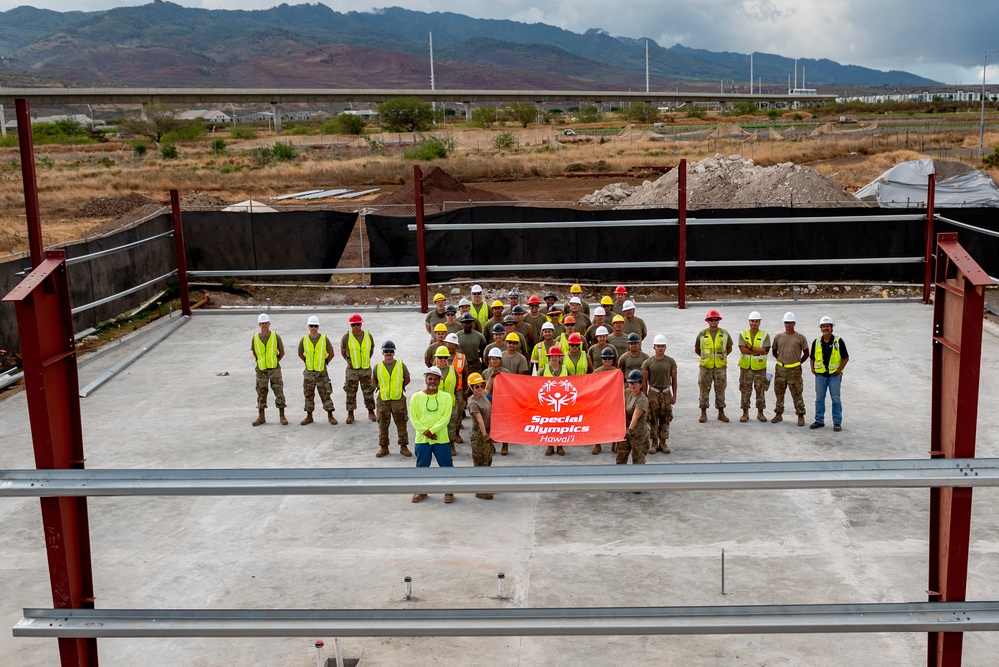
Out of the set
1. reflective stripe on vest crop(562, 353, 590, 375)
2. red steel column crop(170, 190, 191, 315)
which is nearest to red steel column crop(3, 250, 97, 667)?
reflective stripe on vest crop(562, 353, 590, 375)

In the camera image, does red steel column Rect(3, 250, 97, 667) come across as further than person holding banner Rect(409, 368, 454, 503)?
No

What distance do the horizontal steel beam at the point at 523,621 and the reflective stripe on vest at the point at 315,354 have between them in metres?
9.89

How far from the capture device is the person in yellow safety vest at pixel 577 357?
12938 millimetres

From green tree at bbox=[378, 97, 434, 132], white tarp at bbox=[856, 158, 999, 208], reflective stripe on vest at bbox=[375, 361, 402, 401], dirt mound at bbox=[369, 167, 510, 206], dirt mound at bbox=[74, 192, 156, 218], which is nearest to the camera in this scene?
reflective stripe on vest at bbox=[375, 361, 402, 401]

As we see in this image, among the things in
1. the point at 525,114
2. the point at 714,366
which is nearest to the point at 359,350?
the point at 714,366

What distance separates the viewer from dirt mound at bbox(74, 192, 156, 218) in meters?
37.8

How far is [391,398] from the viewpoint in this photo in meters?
12.6

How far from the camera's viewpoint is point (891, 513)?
1045 centimetres

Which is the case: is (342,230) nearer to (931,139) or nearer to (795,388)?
(795,388)

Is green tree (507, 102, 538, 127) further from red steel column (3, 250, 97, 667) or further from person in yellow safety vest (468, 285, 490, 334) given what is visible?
red steel column (3, 250, 97, 667)

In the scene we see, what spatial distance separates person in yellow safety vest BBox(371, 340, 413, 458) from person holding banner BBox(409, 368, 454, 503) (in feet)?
5.00

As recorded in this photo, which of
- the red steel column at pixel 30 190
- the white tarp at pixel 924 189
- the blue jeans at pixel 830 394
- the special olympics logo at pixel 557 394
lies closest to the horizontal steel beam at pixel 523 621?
the special olympics logo at pixel 557 394

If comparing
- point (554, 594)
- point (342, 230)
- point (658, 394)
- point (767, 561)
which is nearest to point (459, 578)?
point (554, 594)

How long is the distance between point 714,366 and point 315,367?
18.0ft
